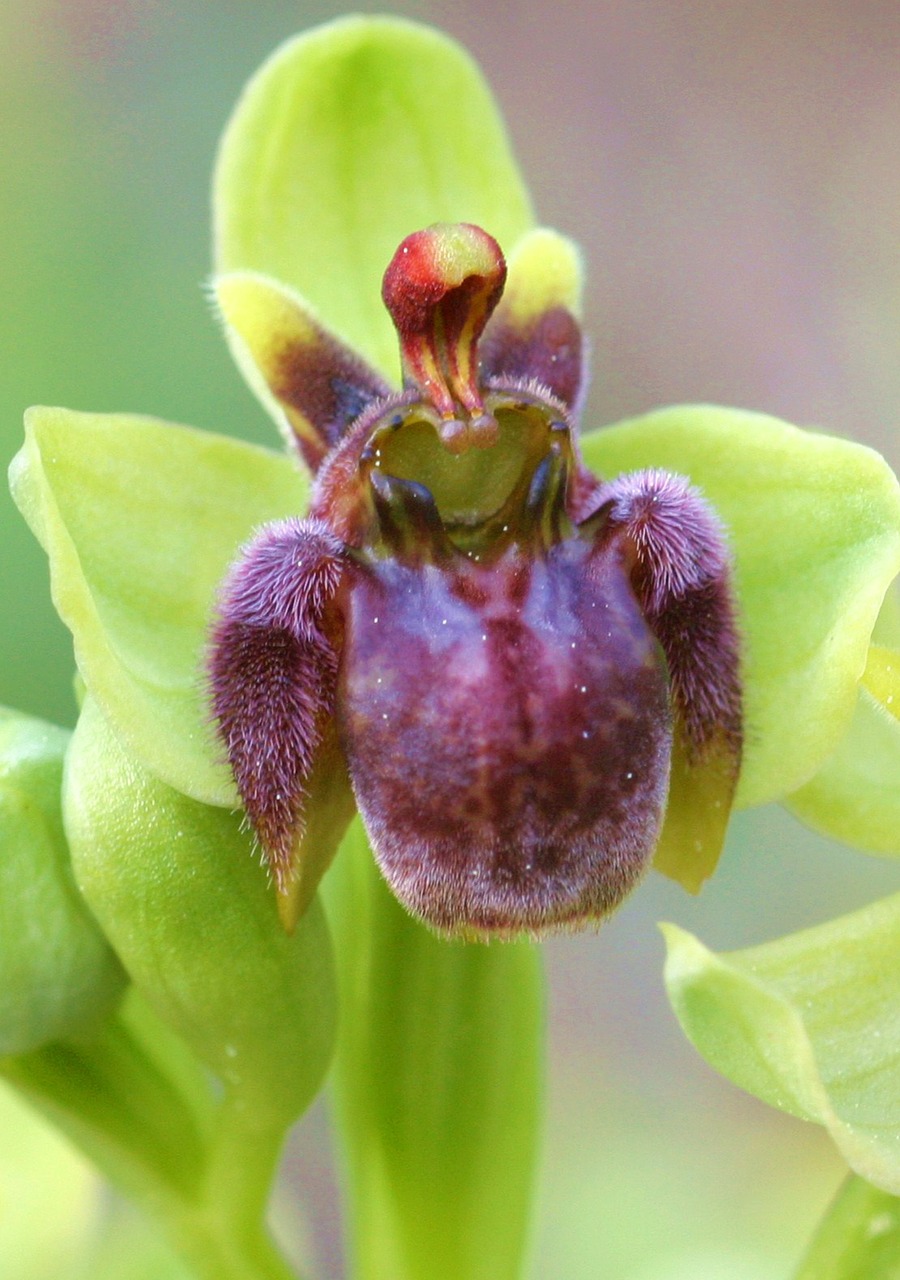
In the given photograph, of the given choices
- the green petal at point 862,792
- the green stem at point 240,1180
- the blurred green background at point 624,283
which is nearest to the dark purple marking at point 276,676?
the green stem at point 240,1180

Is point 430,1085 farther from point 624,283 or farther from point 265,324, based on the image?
point 624,283

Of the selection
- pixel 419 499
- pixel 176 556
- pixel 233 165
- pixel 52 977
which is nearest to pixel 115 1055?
pixel 52 977

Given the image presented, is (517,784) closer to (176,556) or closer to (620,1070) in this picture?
(176,556)

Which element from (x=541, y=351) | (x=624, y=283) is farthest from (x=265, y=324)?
(x=624, y=283)

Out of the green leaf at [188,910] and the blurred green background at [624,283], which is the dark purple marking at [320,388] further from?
the blurred green background at [624,283]

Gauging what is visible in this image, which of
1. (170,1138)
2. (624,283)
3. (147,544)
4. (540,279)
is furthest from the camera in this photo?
(624,283)

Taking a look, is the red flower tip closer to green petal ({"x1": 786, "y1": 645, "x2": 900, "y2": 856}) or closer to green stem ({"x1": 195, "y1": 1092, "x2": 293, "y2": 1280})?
green petal ({"x1": 786, "y1": 645, "x2": 900, "y2": 856})
